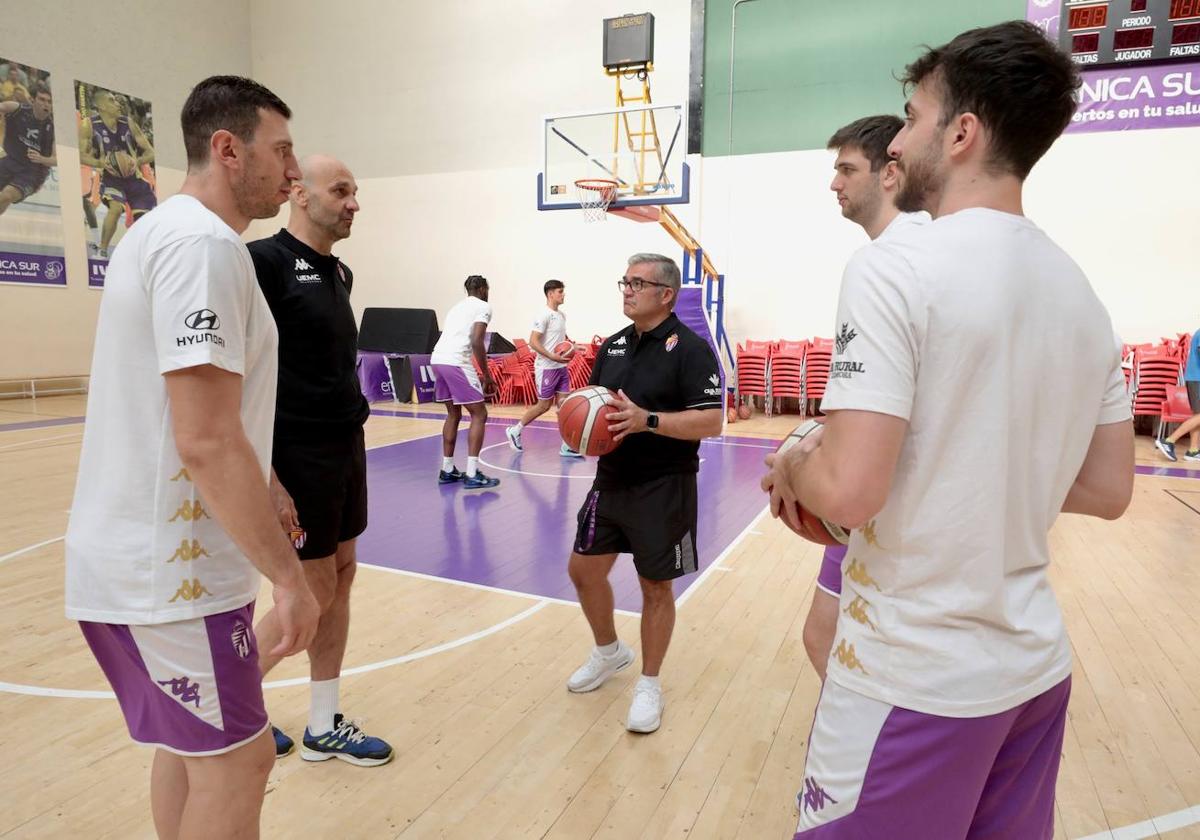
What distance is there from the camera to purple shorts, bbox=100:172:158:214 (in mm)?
13625

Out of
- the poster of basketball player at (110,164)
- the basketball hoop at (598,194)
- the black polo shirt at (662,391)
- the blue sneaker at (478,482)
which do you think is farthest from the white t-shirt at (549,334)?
the poster of basketball player at (110,164)

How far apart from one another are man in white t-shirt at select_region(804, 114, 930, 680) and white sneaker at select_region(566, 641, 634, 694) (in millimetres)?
1103

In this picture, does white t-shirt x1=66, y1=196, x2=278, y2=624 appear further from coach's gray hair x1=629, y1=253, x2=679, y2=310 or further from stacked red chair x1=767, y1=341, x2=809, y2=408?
stacked red chair x1=767, y1=341, x2=809, y2=408

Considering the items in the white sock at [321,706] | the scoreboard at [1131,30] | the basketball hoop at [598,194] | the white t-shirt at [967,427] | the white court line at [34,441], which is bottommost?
the white court line at [34,441]

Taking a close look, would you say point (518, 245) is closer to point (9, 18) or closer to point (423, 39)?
point (423, 39)

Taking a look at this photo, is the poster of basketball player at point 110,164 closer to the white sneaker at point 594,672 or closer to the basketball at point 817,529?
the white sneaker at point 594,672

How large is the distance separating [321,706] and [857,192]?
2.63 metres

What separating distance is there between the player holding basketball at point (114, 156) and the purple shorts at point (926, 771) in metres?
16.0

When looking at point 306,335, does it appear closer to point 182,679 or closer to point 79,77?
point 182,679

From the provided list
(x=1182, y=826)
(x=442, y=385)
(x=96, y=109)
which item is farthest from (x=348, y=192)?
(x=96, y=109)

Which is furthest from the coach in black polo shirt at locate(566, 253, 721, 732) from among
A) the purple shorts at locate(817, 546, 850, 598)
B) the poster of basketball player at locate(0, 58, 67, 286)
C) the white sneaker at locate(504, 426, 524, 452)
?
the poster of basketball player at locate(0, 58, 67, 286)

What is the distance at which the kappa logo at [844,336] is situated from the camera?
3.69 ft

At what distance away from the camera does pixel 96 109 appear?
43.7 feet

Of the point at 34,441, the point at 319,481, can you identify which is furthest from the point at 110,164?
the point at 319,481
